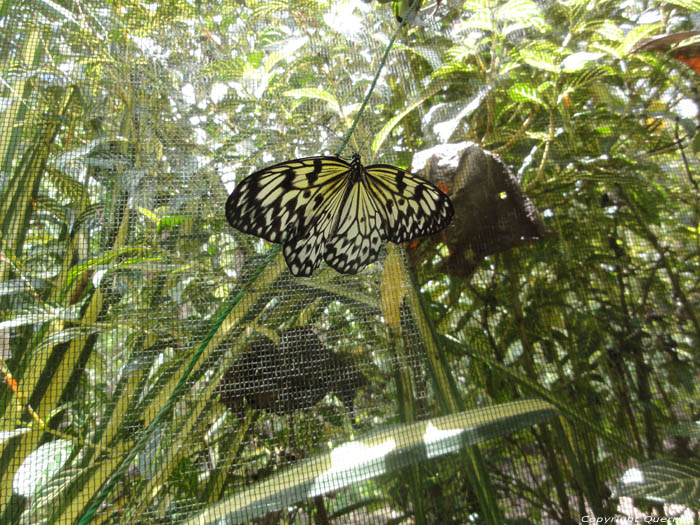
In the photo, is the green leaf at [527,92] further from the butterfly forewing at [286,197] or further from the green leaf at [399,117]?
the butterfly forewing at [286,197]

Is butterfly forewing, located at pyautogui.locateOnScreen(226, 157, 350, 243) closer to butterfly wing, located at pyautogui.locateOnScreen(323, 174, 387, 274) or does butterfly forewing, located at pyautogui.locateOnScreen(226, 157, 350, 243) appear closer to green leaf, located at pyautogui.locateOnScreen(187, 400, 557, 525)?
butterfly wing, located at pyautogui.locateOnScreen(323, 174, 387, 274)

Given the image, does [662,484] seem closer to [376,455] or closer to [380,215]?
[376,455]

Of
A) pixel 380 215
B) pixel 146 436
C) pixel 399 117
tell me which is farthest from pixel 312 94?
pixel 146 436

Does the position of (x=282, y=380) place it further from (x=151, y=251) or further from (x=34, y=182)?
(x=34, y=182)

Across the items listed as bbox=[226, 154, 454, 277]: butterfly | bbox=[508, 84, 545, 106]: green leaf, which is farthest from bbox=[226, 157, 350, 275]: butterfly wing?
bbox=[508, 84, 545, 106]: green leaf

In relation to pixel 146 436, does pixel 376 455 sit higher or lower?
lower

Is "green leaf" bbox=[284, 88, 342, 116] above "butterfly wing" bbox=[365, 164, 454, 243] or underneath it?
above

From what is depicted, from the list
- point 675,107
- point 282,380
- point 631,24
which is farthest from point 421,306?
point 631,24

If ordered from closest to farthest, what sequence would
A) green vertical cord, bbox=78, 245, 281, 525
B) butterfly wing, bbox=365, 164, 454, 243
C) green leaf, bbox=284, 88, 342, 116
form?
green vertical cord, bbox=78, 245, 281, 525 < butterfly wing, bbox=365, 164, 454, 243 < green leaf, bbox=284, 88, 342, 116

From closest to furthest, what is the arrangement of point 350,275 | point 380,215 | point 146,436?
point 146,436 < point 380,215 < point 350,275
